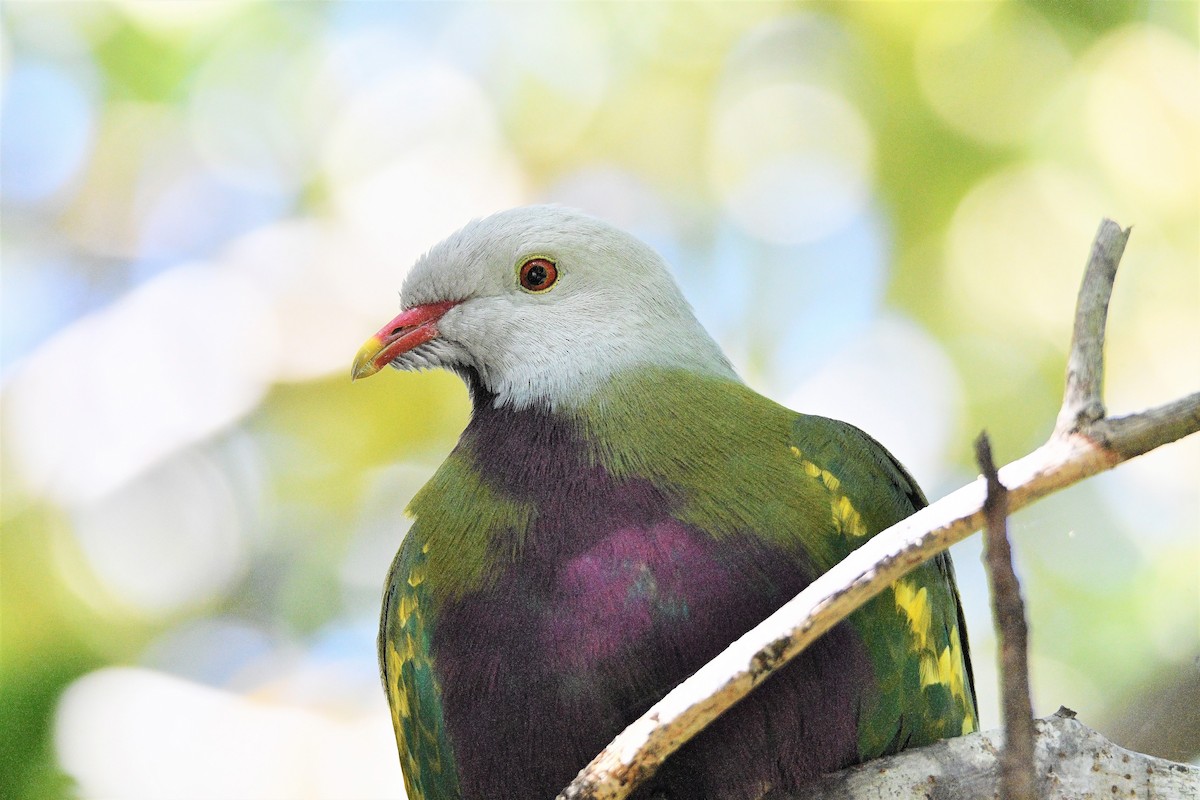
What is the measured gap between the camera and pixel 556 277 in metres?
3.70

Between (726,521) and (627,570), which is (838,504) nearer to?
(726,521)

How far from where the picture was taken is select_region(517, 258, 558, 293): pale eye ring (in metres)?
3.70

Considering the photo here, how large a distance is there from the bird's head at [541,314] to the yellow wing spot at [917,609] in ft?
2.64

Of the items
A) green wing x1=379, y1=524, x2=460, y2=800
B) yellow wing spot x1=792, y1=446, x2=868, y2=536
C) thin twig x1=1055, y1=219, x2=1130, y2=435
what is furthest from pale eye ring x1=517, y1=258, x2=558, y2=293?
thin twig x1=1055, y1=219, x2=1130, y2=435

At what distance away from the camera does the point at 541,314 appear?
3.63 meters

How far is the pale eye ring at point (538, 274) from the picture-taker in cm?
370

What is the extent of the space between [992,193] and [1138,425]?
604cm

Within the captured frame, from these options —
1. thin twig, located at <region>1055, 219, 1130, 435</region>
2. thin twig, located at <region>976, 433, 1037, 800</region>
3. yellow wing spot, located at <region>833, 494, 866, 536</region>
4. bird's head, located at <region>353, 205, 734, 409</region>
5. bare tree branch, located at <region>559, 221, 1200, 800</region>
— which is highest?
bird's head, located at <region>353, 205, 734, 409</region>

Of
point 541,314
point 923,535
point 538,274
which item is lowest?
point 923,535

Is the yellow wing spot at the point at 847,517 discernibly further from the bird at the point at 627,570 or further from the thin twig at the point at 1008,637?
the thin twig at the point at 1008,637

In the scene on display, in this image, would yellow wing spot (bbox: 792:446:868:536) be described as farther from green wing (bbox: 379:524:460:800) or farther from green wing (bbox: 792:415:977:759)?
green wing (bbox: 379:524:460:800)

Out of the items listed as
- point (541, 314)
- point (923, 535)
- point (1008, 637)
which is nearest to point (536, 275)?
point (541, 314)

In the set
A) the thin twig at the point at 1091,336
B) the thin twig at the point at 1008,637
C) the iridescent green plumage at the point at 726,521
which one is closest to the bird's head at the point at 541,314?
the iridescent green plumage at the point at 726,521

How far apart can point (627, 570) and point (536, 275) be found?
1098mm
